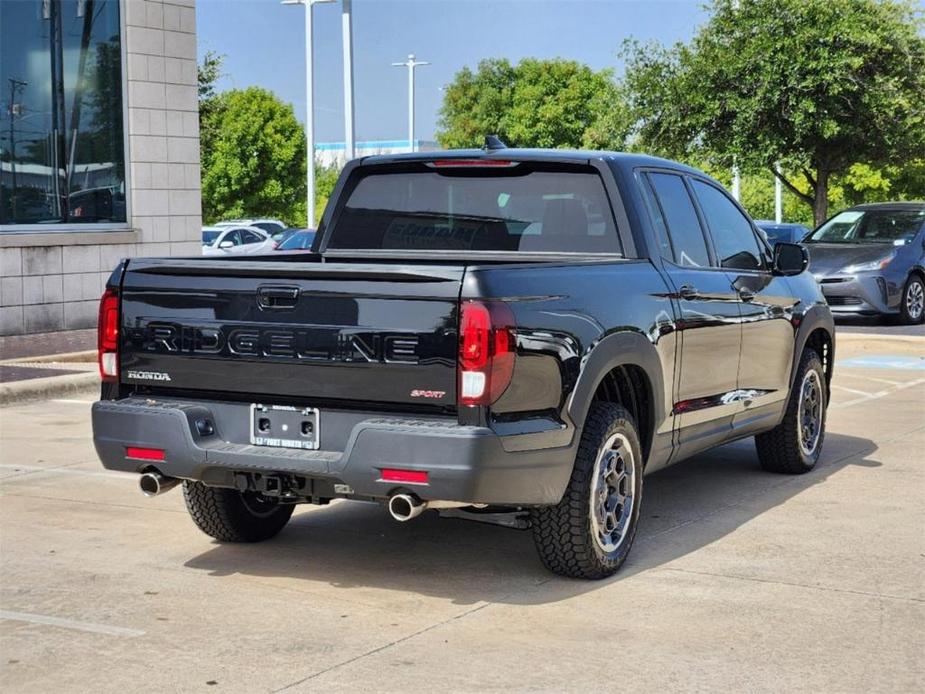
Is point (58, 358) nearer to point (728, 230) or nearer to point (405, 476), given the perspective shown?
point (728, 230)

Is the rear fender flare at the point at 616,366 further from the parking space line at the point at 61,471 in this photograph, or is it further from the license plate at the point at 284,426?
the parking space line at the point at 61,471

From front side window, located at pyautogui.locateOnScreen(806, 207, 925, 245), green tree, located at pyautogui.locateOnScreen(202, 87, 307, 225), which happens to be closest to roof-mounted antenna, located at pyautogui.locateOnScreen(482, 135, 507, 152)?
front side window, located at pyautogui.locateOnScreen(806, 207, 925, 245)

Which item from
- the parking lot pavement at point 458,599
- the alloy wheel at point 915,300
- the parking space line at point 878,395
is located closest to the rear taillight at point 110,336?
the parking lot pavement at point 458,599

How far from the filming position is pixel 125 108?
688 inches

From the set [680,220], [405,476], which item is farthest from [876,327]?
[405,476]

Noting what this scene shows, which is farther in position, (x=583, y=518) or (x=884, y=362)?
(x=884, y=362)

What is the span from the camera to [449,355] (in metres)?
5.29

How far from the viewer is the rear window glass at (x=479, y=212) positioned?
22.2 ft

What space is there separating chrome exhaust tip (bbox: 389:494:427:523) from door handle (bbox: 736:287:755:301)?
2922 mm


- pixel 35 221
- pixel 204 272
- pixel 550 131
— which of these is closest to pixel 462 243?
pixel 204 272

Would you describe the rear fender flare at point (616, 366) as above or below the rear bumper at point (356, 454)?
above

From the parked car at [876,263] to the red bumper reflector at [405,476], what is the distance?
14.9 meters

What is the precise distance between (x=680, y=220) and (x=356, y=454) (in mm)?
2675

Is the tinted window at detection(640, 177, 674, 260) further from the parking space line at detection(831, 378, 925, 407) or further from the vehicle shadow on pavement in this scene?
the parking space line at detection(831, 378, 925, 407)
